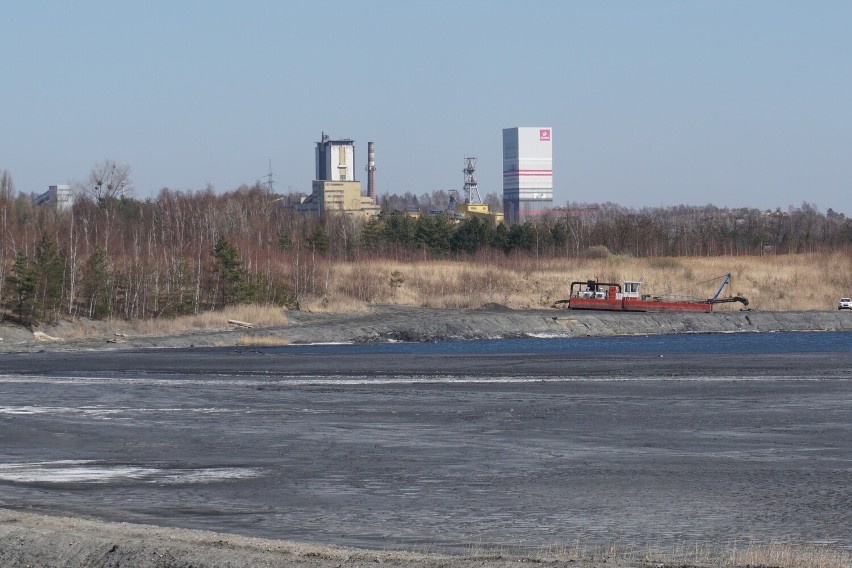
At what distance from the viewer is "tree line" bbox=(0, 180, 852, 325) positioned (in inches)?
2726

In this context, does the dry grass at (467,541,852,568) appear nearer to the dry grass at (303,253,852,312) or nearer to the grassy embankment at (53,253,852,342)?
the grassy embankment at (53,253,852,342)

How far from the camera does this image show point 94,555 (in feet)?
44.8

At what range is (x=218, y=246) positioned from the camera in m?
75.4

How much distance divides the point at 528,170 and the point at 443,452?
172m

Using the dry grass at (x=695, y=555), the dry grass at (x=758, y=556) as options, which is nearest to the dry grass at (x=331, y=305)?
the dry grass at (x=695, y=555)

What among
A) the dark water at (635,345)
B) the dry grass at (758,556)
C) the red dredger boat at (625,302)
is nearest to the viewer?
the dry grass at (758,556)

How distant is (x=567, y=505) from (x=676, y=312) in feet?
222

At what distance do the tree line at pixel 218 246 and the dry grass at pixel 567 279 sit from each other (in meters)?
4.85

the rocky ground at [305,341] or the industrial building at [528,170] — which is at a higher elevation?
the industrial building at [528,170]

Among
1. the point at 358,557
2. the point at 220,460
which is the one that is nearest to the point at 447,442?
the point at 220,460

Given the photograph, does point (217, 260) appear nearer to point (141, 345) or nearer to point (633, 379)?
point (141, 345)

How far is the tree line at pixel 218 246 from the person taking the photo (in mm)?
69250

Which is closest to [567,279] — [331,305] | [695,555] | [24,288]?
[331,305]

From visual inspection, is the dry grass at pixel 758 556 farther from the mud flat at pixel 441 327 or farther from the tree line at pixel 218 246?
the tree line at pixel 218 246
